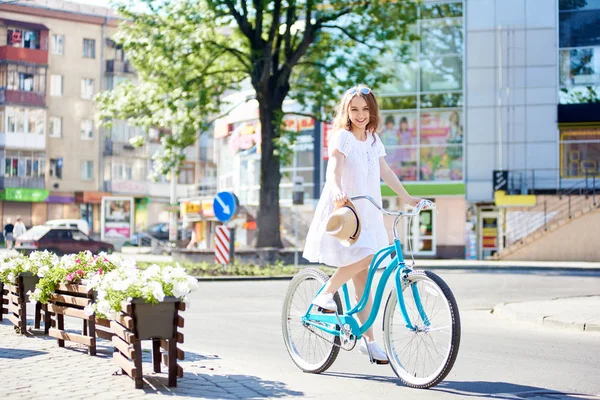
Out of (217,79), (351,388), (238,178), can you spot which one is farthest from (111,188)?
(351,388)

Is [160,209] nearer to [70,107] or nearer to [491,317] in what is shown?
[70,107]

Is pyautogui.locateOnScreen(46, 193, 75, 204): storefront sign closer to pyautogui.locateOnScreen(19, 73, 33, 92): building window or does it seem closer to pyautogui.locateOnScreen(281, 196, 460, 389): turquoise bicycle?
pyautogui.locateOnScreen(19, 73, 33, 92): building window

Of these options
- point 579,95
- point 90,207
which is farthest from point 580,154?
point 90,207

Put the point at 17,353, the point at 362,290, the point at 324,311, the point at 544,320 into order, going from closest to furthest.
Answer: the point at 362,290 → the point at 324,311 → the point at 17,353 → the point at 544,320

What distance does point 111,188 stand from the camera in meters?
77.5

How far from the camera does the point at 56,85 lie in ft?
244

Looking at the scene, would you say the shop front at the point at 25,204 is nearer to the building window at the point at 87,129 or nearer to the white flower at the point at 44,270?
the building window at the point at 87,129

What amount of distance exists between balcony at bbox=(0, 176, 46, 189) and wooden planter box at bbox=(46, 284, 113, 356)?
64388mm

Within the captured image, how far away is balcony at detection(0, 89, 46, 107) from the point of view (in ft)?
230

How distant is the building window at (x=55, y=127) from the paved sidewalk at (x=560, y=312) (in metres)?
62.0

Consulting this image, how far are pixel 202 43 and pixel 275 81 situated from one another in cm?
245

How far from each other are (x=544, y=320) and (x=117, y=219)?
3428 cm

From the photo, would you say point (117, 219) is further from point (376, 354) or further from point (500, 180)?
point (376, 354)

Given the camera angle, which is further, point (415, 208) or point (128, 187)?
point (128, 187)
